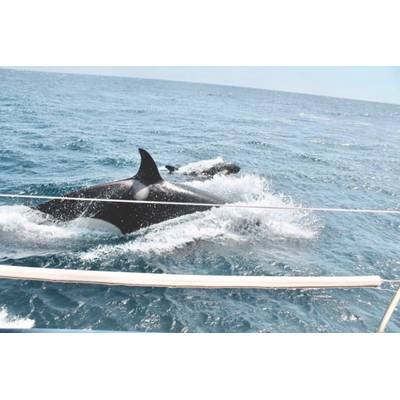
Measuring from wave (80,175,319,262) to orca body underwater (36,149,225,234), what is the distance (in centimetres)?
17

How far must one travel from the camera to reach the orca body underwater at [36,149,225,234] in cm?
519

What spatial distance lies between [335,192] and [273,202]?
256cm

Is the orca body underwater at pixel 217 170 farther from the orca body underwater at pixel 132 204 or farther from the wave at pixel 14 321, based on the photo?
the wave at pixel 14 321

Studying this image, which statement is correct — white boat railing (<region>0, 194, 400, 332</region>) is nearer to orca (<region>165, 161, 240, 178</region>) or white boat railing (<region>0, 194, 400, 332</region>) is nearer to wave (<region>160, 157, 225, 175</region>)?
orca (<region>165, 161, 240, 178</region>)

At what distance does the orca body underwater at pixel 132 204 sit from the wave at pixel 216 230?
170 mm

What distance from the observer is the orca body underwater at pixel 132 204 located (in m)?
5.19

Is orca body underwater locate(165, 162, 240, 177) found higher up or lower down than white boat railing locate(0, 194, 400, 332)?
lower down

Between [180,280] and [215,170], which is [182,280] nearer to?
[180,280]

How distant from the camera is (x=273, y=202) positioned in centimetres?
804

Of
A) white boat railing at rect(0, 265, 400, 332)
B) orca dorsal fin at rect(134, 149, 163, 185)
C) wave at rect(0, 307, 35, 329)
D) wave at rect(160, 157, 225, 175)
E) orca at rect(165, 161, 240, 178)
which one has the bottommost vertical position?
wave at rect(160, 157, 225, 175)

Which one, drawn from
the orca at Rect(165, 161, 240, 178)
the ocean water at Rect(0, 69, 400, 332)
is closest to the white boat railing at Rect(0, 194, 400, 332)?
the ocean water at Rect(0, 69, 400, 332)
